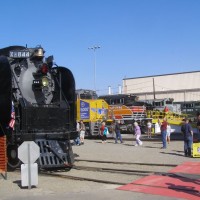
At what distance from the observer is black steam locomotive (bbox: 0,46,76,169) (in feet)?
38.0

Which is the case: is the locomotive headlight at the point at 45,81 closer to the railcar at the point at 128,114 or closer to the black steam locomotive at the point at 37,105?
the black steam locomotive at the point at 37,105

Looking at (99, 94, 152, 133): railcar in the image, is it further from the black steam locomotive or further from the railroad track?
the black steam locomotive

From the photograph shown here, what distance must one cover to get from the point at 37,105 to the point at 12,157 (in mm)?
1817

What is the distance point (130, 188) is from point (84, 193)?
1147mm

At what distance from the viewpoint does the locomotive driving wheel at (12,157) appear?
12.2m

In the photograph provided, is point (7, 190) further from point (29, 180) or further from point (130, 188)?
point (130, 188)

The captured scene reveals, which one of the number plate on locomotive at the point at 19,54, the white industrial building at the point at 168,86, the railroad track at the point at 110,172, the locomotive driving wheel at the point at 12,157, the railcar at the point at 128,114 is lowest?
the railroad track at the point at 110,172

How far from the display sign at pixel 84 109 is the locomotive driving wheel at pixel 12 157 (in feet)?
57.4

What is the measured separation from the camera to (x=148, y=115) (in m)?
32.2

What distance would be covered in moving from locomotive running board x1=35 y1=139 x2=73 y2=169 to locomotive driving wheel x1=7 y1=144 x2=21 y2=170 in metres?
0.94

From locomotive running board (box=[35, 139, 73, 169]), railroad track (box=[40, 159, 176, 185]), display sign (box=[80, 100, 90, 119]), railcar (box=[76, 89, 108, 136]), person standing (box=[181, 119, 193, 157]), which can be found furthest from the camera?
display sign (box=[80, 100, 90, 119])

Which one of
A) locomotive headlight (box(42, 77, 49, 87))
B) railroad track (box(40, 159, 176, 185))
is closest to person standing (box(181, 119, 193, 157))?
railroad track (box(40, 159, 176, 185))

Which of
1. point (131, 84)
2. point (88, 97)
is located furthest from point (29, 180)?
point (131, 84)

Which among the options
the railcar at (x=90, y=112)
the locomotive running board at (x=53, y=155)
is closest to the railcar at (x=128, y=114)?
the railcar at (x=90, y=112)
